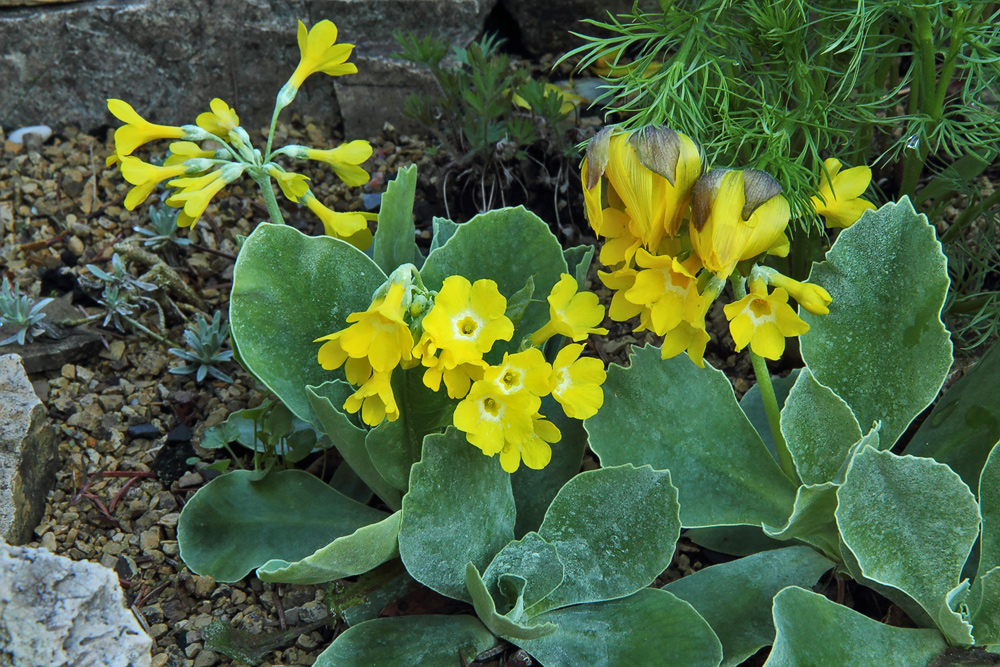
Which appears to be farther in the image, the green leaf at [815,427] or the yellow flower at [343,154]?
the yellow flower at [343,154]

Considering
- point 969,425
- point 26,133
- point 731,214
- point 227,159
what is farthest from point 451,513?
point 26,133

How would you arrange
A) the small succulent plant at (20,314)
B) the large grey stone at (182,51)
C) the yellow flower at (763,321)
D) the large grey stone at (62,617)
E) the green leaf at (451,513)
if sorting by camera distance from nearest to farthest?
the large grey stone at (62,617) → the yellow flower at (763,321) → the green leaf at (451,513) → the small succulent plant at (20,314) → the large grey stone at (182,51)

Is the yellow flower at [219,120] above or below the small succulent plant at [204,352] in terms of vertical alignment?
above

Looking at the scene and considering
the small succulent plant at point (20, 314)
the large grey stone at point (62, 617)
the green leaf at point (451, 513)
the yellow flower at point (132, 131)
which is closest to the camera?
the large grey stone at point (62, 617)

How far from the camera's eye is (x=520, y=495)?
1626mm

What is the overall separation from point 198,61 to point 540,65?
3.34 ft

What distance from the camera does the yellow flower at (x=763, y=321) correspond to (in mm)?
1246

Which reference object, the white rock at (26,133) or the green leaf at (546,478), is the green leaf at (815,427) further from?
the white rock at (26,133)

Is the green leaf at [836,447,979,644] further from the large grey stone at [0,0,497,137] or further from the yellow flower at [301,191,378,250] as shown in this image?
the large grey stone at [0,0,497,137]

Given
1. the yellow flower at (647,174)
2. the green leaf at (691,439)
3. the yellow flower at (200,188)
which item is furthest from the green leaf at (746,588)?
the yellow flower at (200,188)

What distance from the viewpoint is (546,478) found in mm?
1627

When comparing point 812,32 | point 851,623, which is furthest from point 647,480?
point 812,32

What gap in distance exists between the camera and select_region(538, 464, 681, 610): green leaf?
1.40m

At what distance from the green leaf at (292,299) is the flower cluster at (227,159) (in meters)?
0.09
